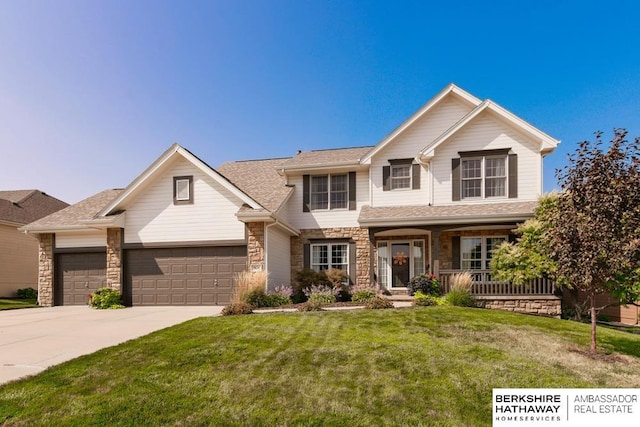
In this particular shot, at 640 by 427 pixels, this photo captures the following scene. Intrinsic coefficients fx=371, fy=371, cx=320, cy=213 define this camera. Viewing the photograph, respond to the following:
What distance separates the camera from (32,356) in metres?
7.12

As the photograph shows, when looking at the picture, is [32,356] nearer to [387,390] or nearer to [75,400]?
[75,400]

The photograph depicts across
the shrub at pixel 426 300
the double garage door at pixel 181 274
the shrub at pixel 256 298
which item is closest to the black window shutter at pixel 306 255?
the double garage door at pixel 181 274

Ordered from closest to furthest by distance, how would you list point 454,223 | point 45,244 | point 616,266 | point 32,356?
1. point 616,266
2. point 32,356
3. point 454,223
4. point 45,244

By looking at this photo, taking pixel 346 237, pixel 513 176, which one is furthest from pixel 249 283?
A: pixel 513 176

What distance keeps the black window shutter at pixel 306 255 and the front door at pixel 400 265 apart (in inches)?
143

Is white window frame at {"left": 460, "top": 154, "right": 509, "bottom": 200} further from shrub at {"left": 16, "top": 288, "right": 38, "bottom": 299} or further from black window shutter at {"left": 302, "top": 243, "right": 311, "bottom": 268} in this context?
shrub at {"left": 16, "top": 288, "right": 38, "bottom": 299}

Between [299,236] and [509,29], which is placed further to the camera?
[299,236]

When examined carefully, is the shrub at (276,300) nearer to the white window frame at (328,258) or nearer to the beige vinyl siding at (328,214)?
the white window frame at (328,258)

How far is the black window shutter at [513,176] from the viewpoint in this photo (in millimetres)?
14633

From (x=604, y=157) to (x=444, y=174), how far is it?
8403 millimetres

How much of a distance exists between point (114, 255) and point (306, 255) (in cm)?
792

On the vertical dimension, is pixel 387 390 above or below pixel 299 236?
below

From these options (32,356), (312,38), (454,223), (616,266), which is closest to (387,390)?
(616,266)

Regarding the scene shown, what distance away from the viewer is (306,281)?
15102mm
